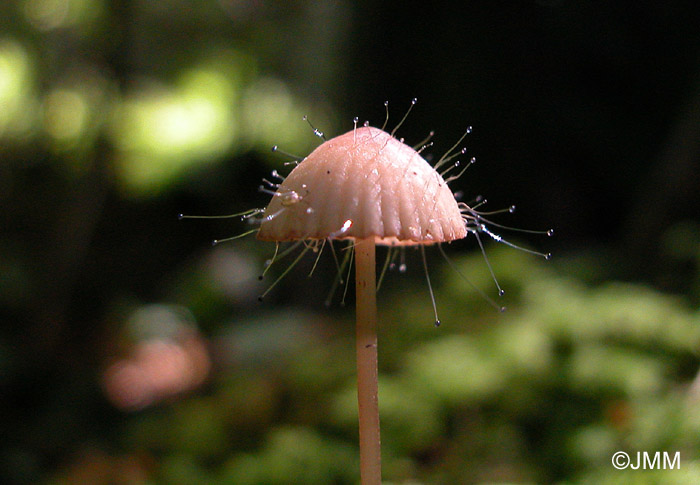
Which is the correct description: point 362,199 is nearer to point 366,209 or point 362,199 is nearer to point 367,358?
point 366,209

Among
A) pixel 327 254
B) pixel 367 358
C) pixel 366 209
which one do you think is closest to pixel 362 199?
pixel 366 209

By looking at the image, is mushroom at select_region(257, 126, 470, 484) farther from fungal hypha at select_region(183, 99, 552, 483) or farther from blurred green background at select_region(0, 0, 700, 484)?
blurred green background at select_region(0, 0, 700, 484)

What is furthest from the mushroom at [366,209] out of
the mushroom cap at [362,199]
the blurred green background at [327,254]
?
the blurred green background at [327,254]

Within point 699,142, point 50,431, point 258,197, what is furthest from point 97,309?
point 699,142

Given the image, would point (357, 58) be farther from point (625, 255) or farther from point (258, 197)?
point (625, 255)

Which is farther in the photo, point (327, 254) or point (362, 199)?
point (327, 254)

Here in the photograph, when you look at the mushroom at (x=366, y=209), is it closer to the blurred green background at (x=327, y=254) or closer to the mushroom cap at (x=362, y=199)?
the mushroom cap at (x=362, y=199)

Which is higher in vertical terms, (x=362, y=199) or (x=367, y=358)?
(x=362, y=199)

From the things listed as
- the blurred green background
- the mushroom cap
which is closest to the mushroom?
the mushroom cap
